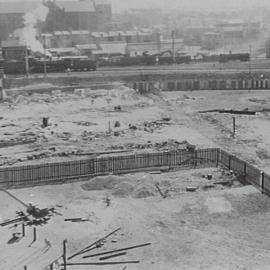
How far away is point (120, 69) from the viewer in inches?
2468

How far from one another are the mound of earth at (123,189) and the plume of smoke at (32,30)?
51.8 m

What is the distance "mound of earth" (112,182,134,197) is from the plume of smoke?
5184 cm

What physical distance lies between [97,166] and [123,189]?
2.71 m

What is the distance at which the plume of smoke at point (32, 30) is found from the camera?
7175 cm

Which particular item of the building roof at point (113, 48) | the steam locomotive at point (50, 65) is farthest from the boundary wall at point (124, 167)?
the building roof at point (113, 48)

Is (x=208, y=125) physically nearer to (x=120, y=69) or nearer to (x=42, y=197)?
(x=42, y=197)

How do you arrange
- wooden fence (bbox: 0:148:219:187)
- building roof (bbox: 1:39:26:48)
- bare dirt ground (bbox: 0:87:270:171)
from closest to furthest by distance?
wooden fence (bbox: 0:148:219:187) → bare dirt ground (bbox: 0:87:270:171) → building roof (bbox: 1:39:26:48)

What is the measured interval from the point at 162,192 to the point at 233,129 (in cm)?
1258

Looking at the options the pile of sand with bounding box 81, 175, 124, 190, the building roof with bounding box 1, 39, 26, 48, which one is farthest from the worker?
the building roof with bounding box 1, 39, 26, 48

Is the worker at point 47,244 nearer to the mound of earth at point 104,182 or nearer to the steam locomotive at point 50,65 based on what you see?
the mound of earth at point 104,182

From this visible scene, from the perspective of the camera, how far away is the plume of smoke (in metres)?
71.8

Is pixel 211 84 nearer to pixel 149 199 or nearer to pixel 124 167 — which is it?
pixel 124 167

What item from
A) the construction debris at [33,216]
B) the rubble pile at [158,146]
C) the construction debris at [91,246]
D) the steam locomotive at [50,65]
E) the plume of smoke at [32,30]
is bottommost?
the construction debris at [91,246]

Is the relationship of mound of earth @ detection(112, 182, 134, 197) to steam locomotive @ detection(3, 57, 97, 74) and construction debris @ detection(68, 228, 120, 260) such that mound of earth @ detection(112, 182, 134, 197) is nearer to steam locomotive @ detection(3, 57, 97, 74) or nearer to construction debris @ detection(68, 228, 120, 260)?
construction debris @ detection(68, 228, 120, 260)
